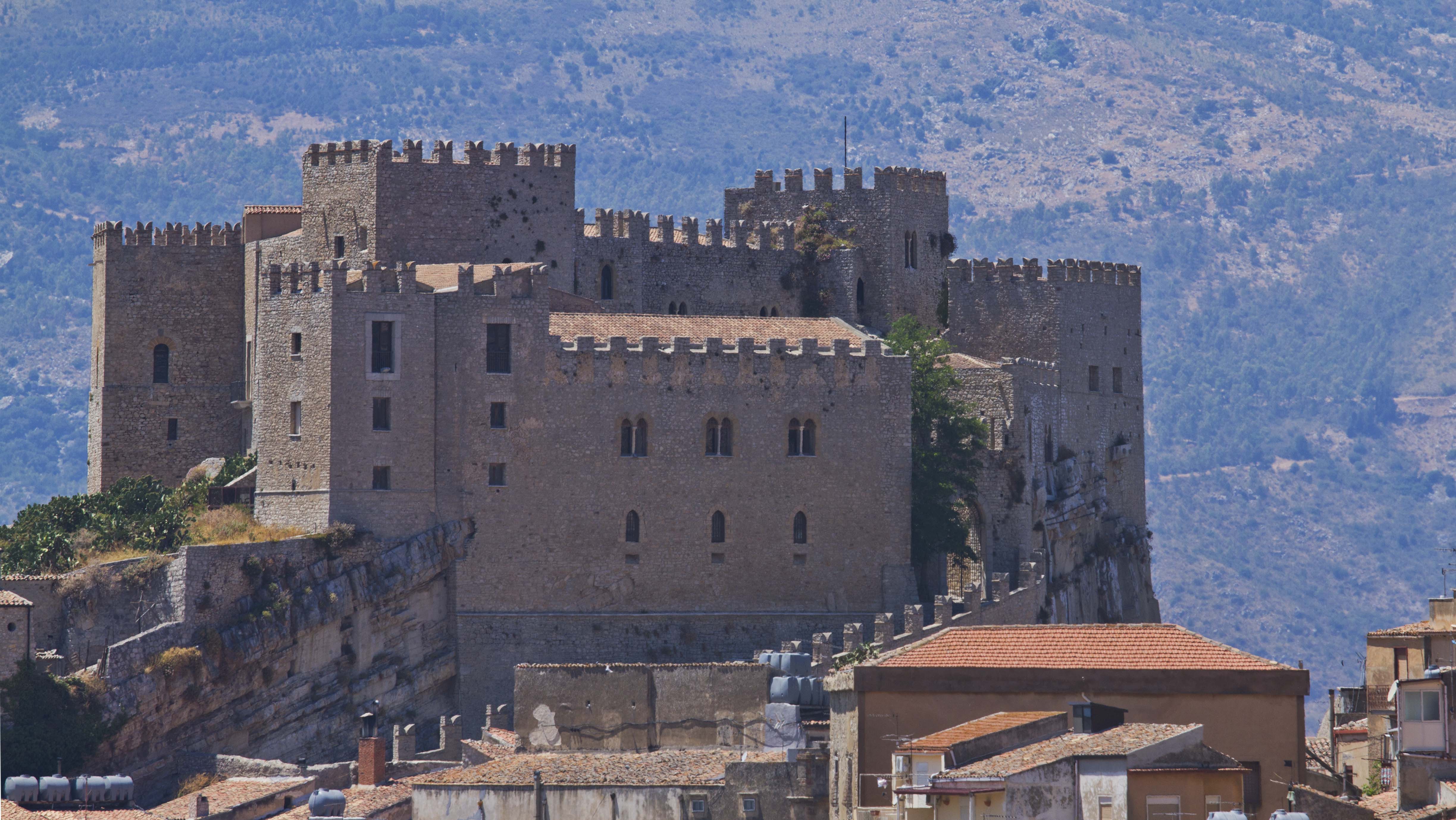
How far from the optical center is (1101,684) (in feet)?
177

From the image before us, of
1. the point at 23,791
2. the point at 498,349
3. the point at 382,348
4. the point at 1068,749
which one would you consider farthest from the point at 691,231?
the point at 1068,749

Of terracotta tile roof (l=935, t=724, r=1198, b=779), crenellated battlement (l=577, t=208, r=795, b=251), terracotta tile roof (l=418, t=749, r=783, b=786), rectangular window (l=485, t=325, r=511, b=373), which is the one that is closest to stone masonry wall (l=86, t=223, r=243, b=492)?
crenellated battlement (l=577, t=208, r=795, b=251)

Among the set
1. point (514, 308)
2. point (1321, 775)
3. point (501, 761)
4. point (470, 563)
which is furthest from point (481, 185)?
point (1321, 775)

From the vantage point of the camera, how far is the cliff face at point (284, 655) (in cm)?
7350

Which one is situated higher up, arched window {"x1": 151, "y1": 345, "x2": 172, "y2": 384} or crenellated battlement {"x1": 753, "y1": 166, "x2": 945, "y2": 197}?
crenellated battlement {"x1": 753, "y1": 166, "x2": 945, "y2": 197}

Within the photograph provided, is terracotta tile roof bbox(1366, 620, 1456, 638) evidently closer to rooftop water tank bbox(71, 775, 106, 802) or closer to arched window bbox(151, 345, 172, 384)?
rooftop water tank bbox(71, 775, 106, 802)

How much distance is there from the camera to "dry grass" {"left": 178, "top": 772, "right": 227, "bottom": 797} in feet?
234

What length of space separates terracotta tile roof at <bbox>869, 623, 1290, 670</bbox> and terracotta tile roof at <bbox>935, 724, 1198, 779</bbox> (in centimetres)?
312

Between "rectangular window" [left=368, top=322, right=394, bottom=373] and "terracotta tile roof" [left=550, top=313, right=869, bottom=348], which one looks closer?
"rectangular window" [left=368, top=322, right=394, bottom=373]

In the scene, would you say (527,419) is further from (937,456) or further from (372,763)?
(372,763)

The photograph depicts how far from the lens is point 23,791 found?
65.1m

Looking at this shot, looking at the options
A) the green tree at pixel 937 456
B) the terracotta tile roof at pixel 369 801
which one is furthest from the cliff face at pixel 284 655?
the green tree at pixel 937 456

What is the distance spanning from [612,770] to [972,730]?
35.1 feet

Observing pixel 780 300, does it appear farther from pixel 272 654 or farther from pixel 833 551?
pixel 272 654
